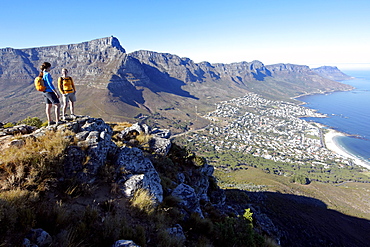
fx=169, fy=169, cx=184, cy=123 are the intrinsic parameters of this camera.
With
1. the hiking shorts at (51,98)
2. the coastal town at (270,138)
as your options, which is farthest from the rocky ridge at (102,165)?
the coastal town at (270,138)

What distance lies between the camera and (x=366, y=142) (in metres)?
113

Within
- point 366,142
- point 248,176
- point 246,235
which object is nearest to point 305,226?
point 246,235

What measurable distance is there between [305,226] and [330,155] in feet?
313

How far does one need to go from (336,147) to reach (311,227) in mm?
111829

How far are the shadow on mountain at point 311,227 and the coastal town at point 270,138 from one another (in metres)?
65.1

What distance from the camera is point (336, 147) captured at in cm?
10825

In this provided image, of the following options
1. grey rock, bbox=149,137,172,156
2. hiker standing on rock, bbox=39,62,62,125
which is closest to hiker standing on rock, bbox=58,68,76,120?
hiker standing on rock, bbox=39,62,62,125

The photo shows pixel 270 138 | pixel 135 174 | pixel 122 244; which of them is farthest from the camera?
pixel 270 138

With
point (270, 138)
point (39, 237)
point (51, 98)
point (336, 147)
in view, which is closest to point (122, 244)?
point (39, 237)

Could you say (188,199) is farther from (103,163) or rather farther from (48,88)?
(48,88)

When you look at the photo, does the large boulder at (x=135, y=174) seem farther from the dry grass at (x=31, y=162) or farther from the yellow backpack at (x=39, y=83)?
the yellow backpack at (x=39, y=83)

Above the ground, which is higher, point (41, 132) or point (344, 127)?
point (41, 132)

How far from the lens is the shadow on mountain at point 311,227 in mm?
22922

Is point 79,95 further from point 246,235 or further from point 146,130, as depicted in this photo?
point 246,235
